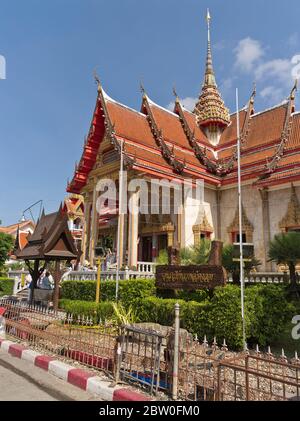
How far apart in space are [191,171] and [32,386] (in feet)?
42.6

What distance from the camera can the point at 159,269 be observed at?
8422 mm

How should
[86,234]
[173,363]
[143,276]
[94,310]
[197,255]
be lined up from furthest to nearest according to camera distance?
[86,234] < [143,276] < [197,255] < [94,310] < [173,363]

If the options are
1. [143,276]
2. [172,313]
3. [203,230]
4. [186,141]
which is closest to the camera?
[172,313]

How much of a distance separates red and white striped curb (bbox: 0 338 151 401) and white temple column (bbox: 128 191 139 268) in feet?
25.9

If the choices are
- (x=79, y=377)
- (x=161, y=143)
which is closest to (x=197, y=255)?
(x=79, y=377)

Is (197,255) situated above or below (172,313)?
above

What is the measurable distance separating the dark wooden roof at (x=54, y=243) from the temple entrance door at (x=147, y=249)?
8997 millimetres

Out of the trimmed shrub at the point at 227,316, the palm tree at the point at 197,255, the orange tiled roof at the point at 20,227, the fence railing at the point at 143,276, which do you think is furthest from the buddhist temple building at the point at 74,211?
the trimmed shrub at the point at 227,316

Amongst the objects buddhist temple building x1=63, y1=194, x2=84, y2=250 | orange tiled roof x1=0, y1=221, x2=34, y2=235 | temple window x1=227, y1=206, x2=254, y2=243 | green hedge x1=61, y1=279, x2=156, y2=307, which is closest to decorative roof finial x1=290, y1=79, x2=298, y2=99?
temple window x1=227, y1=206, x2=254, y2=243

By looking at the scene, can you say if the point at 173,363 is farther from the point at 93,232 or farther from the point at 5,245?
the point at 5,245

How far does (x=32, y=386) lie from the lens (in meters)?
4.27
